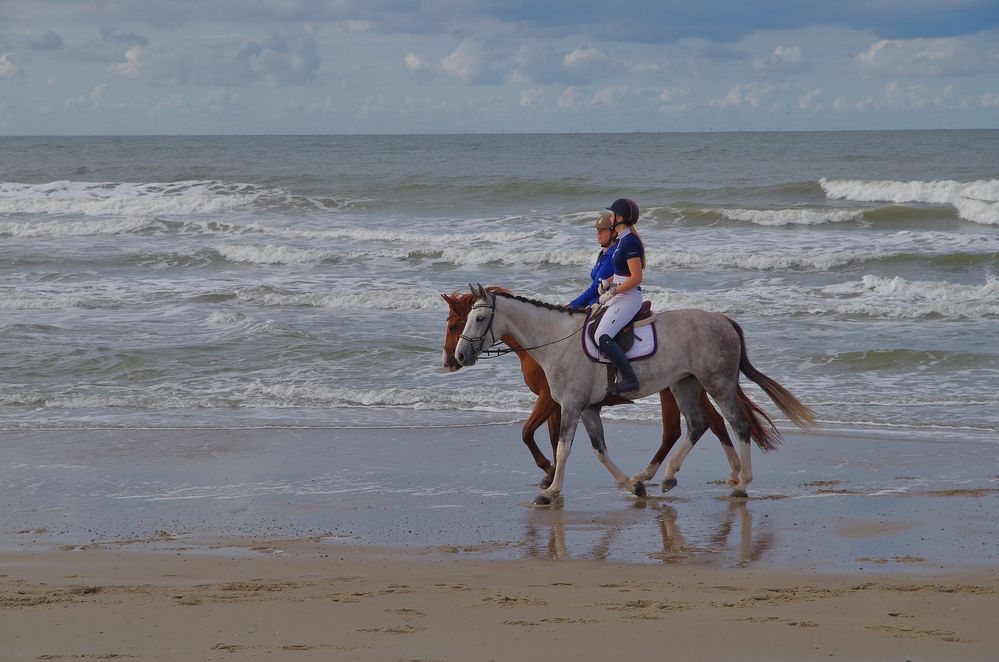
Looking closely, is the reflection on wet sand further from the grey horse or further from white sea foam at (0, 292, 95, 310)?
white sea foam at (0, 292, 95, 310)

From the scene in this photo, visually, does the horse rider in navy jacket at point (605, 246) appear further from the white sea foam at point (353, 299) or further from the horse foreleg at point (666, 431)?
the white sea foam at point (353, 299)

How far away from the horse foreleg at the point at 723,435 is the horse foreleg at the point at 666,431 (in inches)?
9.7

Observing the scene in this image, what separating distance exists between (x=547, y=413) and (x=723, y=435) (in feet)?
4.59

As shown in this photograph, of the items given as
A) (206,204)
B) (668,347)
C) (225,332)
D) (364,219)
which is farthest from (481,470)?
(206,204)

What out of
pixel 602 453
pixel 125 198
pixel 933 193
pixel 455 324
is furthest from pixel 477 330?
pixel 125 198

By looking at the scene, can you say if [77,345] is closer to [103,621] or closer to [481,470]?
[481,470]

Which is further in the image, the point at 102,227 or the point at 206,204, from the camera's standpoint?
the point at 206,204

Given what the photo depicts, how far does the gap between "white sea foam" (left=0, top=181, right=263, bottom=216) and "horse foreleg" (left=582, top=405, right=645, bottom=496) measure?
29999 mm

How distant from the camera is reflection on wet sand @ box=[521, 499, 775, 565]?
22.2 ft

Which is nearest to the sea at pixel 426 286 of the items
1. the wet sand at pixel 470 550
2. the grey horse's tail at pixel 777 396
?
the wet sand at pixel 470 550

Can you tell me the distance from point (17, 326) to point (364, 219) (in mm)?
17254

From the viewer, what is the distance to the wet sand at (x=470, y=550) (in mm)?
5086

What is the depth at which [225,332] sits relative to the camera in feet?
52.5

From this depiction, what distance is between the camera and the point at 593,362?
8297 mm
